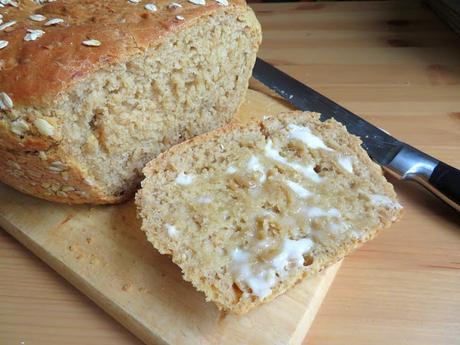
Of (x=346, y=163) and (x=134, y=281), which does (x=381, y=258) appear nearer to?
(x=346, y=163)

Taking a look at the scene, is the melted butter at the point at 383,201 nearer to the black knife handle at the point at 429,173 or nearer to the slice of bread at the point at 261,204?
the slice of bread at the point at 261,204

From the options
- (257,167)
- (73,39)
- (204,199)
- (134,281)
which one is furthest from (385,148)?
(73,39)

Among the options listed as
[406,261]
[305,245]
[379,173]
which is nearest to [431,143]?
[379,173]

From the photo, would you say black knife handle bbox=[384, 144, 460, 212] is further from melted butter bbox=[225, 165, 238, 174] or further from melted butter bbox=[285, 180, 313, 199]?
melted butter bbox=[225, 165, 238, 174]

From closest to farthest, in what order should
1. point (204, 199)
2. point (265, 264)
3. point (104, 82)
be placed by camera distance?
point (265, 264) < point (104, 82) < point (204, 199)

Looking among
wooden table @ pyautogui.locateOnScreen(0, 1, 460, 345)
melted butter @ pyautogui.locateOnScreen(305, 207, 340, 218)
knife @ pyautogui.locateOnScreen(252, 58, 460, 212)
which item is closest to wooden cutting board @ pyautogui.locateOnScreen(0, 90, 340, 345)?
wooden table @ pyautogui.locateOnScreen(0, 1, 460, 345)

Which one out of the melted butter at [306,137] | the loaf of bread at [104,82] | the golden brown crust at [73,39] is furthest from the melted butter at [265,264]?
the golden brown crust at [73,39]
